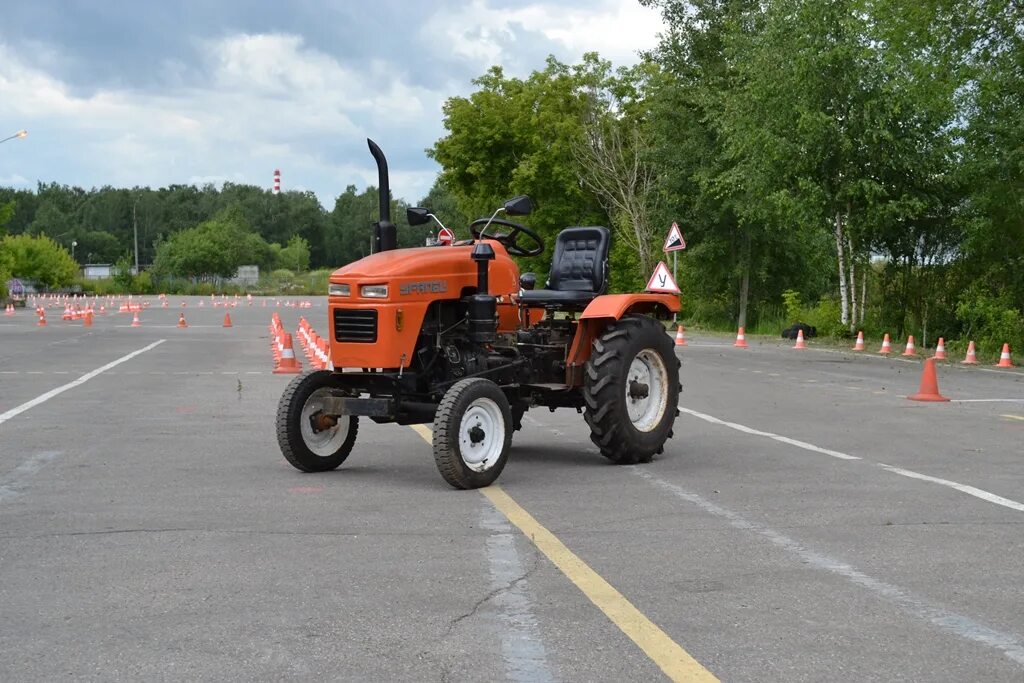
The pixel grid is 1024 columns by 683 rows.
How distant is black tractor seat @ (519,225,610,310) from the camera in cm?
1098

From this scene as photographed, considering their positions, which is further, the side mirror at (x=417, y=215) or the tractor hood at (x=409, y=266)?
the side mirror at (x=417, y=215)

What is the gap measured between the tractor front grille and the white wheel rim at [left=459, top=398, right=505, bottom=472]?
0.92 meters

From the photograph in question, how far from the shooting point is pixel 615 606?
585 cm

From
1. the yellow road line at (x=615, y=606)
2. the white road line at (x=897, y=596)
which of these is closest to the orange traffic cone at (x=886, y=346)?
the white road line at (x=897, y=596)

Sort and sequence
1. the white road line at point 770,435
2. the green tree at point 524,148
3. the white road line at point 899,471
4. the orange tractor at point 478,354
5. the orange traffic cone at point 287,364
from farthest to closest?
the green tree at point 524,148, the orange traffic cone at point 287,364, the white road line at point 770,435, the orange tractor at point 478,354, the white road line at point 899,471

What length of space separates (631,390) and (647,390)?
0.43ft

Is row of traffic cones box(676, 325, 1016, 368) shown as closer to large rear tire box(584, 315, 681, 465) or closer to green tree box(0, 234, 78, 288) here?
large rear tire box(584, 315, 681, 465)

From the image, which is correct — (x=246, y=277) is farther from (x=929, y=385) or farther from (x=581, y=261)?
(x=581, y=261)

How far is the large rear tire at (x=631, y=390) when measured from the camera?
10594 millimetres

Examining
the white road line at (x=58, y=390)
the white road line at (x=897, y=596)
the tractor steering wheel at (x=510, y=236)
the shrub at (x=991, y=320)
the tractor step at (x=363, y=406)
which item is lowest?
the white road line at (x=58, y=390)

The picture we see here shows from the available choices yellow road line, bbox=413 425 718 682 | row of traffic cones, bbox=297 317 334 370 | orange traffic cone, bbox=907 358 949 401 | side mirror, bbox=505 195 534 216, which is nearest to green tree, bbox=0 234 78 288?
row of traffic cones, bbox=297 317 334 370

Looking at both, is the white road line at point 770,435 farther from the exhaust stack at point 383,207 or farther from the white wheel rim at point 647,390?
the exhaust stack at point 383,207

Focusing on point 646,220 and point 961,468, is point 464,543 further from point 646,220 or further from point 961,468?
point 646,220

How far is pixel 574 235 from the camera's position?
37.2ft
